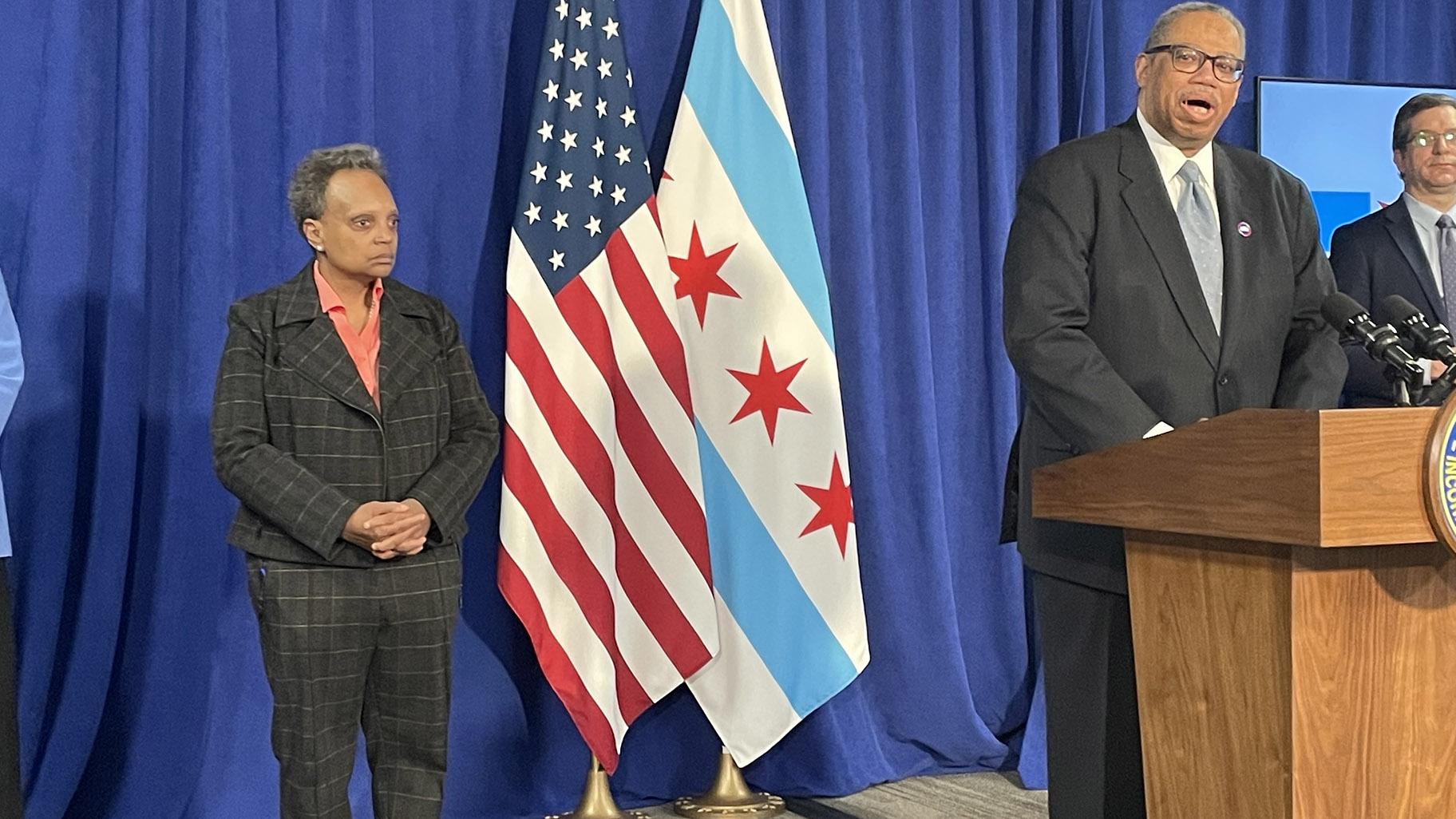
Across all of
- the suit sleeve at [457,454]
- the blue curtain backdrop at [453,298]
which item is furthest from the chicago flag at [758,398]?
the suit sleeve at [457,454]

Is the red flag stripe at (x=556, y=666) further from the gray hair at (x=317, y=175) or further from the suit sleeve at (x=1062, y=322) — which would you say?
the suit sleeve at (x=1062, y=322)

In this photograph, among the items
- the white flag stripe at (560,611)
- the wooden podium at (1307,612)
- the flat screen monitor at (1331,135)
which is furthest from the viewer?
the flat screen monitor at (1331,135)

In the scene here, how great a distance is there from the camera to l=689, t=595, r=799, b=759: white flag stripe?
4414 millimetres

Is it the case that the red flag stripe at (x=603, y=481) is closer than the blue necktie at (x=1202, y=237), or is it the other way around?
the blue necktie at (x=1202, y=237)

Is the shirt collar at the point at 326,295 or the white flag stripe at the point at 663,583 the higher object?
the shirt collar at the point at 326,295

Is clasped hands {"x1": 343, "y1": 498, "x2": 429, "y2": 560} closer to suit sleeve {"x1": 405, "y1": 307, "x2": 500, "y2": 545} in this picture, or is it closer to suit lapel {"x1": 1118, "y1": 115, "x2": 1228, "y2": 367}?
suit sleeve {"x1": 405, "y1": 307, "x2": 500, "y2": 545}

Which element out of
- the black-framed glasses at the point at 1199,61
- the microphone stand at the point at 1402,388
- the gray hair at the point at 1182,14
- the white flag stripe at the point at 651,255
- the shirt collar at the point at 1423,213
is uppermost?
the gray hair at the point at 1182,14

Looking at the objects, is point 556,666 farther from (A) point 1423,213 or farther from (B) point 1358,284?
(A) point 1423,213

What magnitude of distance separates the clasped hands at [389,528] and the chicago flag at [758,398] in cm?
127

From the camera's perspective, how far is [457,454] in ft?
11.2

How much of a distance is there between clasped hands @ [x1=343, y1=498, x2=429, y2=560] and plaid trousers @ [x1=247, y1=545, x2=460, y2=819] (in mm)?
65

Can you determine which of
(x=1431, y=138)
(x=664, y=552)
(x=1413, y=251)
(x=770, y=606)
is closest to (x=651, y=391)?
(x=664, y=552)

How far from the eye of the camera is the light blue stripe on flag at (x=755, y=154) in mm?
4398

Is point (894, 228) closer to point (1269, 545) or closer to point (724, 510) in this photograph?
point (724, 510)
